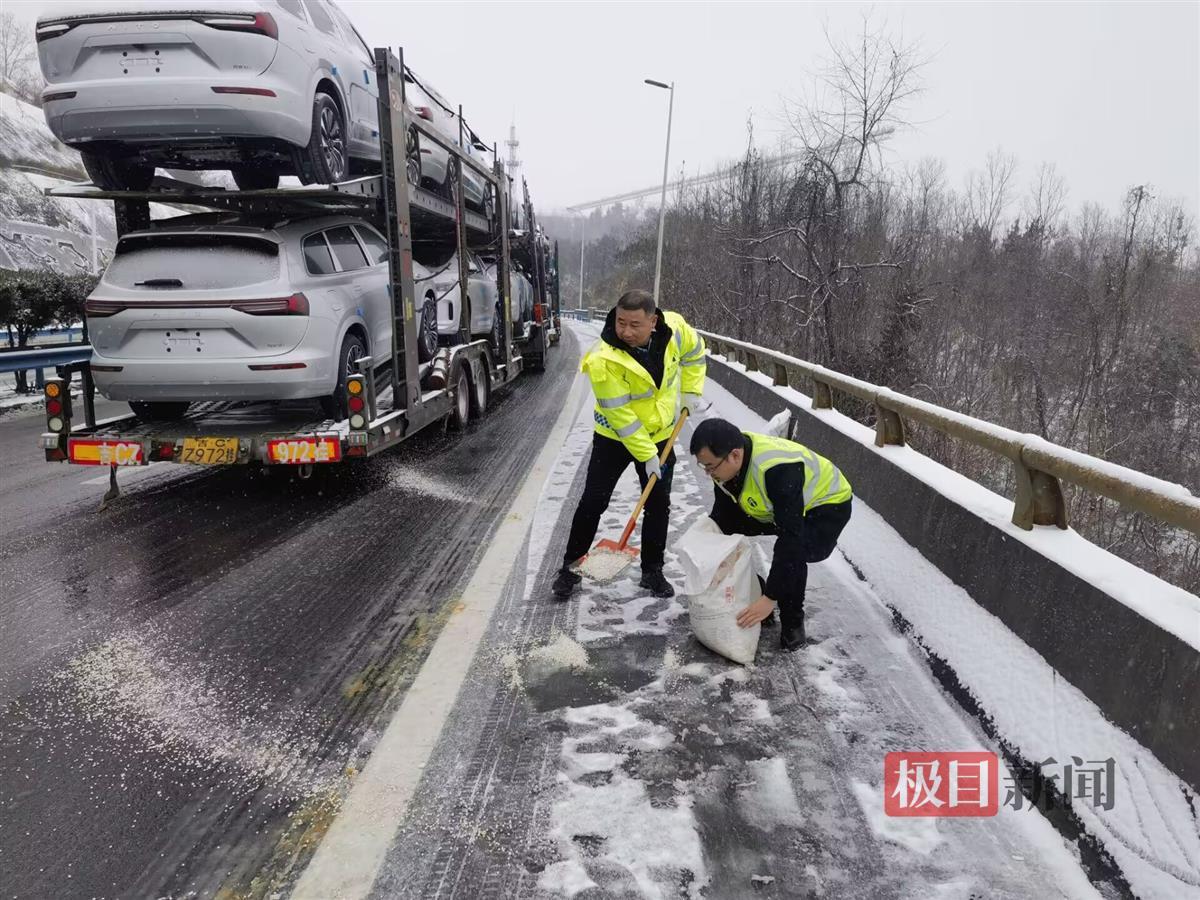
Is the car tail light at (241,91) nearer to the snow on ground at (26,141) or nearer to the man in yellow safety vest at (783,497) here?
the man in yellow safety vest at (783,497)

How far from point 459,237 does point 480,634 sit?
621 centimetres

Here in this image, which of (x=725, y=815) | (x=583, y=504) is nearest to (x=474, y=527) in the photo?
(x=583, y=504)

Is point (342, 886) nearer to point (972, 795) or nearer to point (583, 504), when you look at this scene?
point (972, 795)

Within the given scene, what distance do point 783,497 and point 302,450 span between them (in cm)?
361

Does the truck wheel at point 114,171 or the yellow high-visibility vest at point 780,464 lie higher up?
the truck wheel at point 114,171

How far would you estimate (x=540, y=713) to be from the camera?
2.84m

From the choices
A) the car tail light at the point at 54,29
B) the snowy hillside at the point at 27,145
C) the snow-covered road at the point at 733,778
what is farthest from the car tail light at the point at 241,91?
the snowy hillside at the point at 27,145

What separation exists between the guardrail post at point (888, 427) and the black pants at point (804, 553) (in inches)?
73.6

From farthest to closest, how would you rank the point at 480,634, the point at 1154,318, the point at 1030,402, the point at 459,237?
the point at 1154,318, the point at 1030,402, the point at 459,237, the point at 480,634

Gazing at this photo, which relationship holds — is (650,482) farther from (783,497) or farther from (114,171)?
(114,171)

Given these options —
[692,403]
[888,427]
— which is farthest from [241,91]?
[888,427]

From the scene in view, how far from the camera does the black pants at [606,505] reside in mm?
4074

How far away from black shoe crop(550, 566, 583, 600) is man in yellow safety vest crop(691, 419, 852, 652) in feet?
3.28

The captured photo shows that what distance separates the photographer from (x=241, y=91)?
5.32 meters
